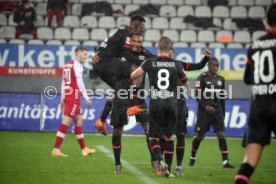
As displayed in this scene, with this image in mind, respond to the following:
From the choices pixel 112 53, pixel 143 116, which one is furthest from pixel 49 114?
pixel 143 116

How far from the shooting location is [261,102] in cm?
674

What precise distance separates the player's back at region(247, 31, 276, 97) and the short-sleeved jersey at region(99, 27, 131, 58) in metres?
4.16

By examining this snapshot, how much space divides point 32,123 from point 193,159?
28.1ft

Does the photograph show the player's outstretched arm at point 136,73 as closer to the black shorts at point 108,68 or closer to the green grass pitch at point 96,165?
the black shorts at point 108,68

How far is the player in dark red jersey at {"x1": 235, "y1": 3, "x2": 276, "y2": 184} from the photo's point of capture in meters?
6.64

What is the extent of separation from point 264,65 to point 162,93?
127 inches

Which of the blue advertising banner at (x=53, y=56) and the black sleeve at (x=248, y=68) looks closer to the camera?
the black sleeve at (x=248, y=68)

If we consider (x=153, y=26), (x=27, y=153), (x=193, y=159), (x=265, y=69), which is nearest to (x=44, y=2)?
(x=153, y=26)

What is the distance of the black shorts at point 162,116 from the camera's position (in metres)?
9.78

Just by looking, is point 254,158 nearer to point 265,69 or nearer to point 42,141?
point 265,69

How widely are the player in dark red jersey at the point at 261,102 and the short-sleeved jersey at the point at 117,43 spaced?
420 cm

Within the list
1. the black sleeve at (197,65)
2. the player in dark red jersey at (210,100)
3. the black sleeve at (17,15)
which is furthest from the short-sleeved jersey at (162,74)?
the black sleeve at (17,15)

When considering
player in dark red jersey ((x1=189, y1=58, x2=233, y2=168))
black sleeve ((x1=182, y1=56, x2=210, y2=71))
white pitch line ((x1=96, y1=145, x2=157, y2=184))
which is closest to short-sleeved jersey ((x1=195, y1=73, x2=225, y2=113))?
player in dark red jersey ((x1=189, y1=58, x2=233, y2=168))

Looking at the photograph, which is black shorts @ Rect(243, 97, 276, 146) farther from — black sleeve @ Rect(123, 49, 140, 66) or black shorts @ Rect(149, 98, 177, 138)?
black sleeve @ Rect(123, 49, 140, 66)
